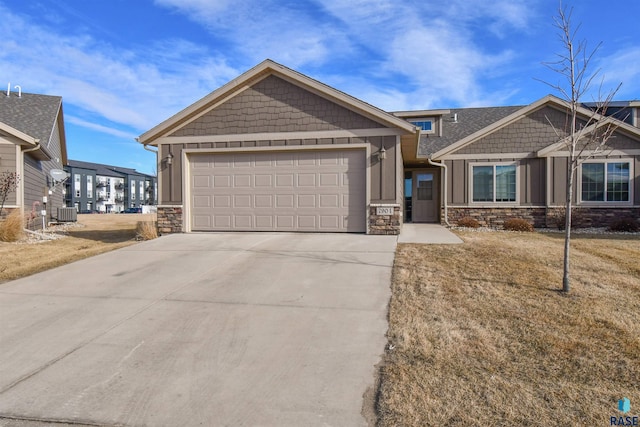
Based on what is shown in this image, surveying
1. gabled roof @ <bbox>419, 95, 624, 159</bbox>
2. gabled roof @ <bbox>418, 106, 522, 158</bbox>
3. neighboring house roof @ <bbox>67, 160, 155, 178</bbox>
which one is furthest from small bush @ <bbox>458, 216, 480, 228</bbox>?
neighboring house roof @ <bbox>67, 160, 155, 178</bbox>

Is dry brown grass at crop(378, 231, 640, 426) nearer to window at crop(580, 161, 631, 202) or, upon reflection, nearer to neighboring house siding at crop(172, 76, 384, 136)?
neighboring house siding at crop(172, 76, 384, 136)

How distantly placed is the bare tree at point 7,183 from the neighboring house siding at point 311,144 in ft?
20.1

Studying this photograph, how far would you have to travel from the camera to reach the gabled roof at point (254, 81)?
9.88 meters

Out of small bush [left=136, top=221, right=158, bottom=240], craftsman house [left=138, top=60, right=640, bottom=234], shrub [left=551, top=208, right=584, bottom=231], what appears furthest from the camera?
shrub [left=551, top=208, right=584, bottom=231]

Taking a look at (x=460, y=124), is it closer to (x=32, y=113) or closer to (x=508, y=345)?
(x=508, y=345)

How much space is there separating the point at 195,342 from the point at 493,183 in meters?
13.2

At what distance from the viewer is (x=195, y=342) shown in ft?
12.7

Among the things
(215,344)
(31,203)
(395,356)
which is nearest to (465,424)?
(395,356)

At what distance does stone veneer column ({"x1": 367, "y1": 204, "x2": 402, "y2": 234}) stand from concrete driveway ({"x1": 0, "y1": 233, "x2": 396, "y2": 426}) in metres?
3.10

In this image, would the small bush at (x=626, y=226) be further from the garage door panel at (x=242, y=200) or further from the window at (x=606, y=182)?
the garage door panel at (x=242, y=200)

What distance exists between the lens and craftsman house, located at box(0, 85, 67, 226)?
13.6 metres

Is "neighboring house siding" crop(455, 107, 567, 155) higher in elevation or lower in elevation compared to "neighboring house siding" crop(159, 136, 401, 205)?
higher

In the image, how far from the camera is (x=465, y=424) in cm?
248

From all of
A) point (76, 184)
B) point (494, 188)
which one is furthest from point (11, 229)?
point (76, 184)
